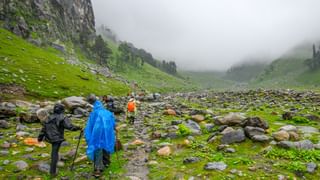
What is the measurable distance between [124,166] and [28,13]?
420 ft

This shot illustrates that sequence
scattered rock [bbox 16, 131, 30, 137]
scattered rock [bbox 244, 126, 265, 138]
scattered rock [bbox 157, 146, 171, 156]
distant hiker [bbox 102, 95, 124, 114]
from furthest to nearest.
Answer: distant hiker [bbox 102, 95, 124, 114] → scattered rock [bbox 16, 131, 30, 137] → scattered rock [bbox 244, 126, 265, 138] → scattered rock [bbox 157, 146, 171, 156]

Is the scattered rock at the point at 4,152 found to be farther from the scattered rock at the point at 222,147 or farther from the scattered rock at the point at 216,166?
the scattered rock at the point at 222,147

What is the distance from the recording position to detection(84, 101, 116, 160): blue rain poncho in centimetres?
1428

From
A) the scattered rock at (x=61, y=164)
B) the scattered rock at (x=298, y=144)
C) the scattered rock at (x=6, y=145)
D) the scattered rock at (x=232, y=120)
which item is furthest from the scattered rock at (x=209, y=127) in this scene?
the scattered rock at (x=6, y=145)

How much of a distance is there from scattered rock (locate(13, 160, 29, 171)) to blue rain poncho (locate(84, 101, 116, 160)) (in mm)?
3103

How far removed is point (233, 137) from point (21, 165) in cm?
1040

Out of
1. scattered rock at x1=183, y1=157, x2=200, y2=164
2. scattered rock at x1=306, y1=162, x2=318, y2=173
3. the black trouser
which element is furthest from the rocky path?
scattered rock at x1=306, y1=162, x2=318, y2=173

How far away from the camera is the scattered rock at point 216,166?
13.7 metres

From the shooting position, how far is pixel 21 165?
1514cm

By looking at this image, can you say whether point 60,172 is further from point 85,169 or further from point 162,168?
point 162,168

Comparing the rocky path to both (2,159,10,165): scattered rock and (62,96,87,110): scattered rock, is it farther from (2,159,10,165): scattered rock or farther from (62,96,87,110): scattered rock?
(62,96,87,110): scattered rock

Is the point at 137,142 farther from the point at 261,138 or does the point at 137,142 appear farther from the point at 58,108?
the point at 261,138

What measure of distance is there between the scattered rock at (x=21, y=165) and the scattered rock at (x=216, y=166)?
801 cm

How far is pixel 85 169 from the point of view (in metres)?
15.0
